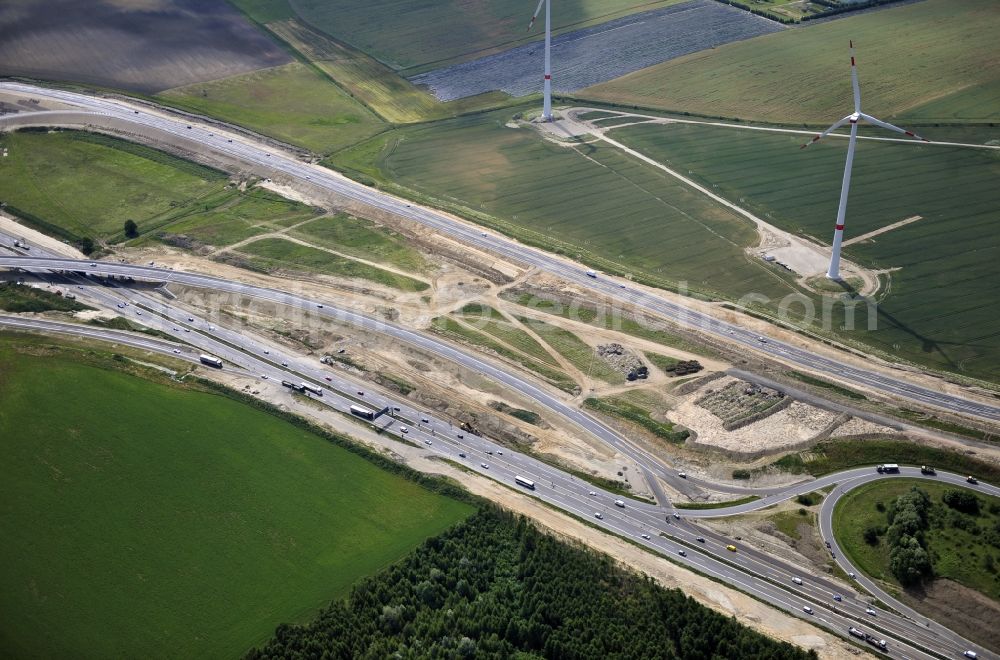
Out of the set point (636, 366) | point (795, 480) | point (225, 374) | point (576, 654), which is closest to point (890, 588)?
point (795, 480)

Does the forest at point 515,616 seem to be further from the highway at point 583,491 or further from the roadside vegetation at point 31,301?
the roadside vegetation at point 31,301

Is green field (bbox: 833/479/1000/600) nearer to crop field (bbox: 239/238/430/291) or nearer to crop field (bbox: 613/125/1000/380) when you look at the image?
crop field (bbox: 613/125/1000/380)

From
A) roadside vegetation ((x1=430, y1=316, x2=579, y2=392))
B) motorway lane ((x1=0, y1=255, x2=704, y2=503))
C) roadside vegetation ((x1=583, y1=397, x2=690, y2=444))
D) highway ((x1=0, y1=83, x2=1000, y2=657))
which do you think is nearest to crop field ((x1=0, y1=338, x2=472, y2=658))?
highway ((x1=0, y1=83, x2=1000, y2=657))

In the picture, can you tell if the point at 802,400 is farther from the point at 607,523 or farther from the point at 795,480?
the point at 607,523

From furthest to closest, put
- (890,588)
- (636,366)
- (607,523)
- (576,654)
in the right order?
1. (636,366)
2. (607,523)
3. (890,588)
4. (576,654)

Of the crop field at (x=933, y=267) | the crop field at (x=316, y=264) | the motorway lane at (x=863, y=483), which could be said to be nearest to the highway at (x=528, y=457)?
the motorway lane at (x=863, y=483)

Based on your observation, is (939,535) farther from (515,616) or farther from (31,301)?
(31,301)

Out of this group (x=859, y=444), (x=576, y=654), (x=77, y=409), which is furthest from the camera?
(x=77, y=409)
